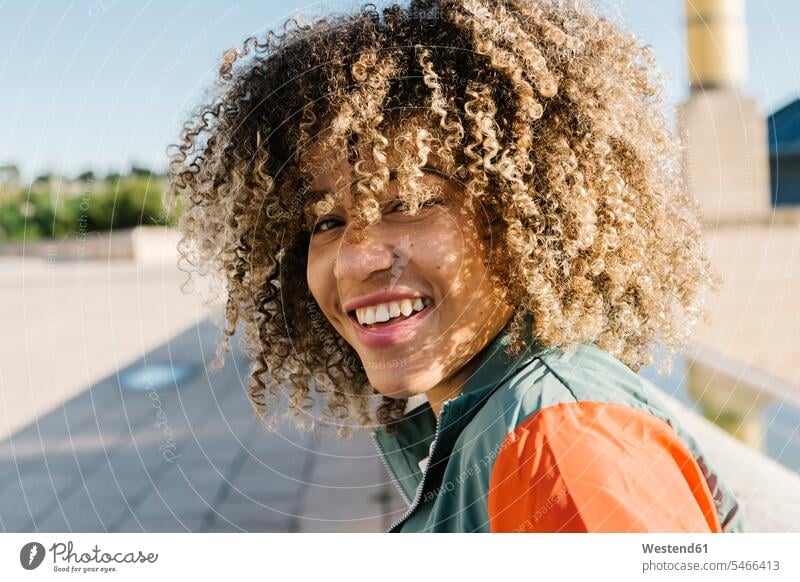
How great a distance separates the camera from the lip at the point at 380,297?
0.97 meters

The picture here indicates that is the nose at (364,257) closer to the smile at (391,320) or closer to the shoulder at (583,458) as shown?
the smile at (391,320)

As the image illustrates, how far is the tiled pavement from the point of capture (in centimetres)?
233

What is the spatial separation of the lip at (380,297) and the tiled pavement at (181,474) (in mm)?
1217

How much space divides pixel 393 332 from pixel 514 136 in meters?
0.27

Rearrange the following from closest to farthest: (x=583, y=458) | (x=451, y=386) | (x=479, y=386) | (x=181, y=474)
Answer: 1. (x=583, y=458)
2. (x=479, y=386)
3. (x=451, y=386)
4. (x=181, y=474)

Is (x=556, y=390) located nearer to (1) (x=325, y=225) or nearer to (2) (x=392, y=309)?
(2) (x=392, y=309)

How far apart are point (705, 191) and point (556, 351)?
9.68 meters

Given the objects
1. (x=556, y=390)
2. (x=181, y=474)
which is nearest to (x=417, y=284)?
(x=556, y=390)

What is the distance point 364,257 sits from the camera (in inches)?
38.2

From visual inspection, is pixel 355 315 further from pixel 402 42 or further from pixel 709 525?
pixel 709 525
